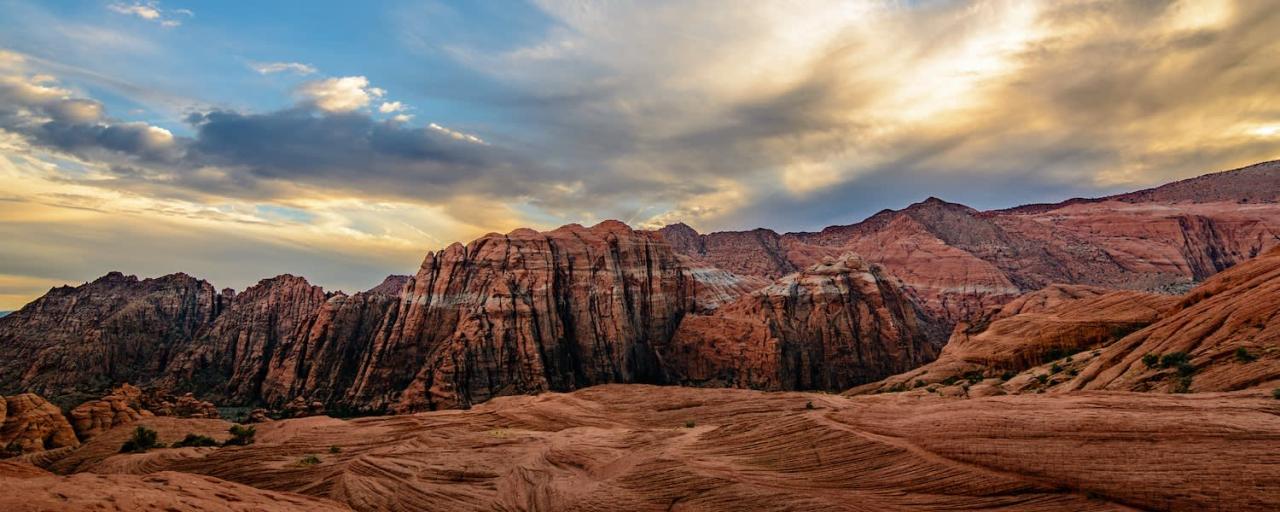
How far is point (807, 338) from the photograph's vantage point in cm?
9162

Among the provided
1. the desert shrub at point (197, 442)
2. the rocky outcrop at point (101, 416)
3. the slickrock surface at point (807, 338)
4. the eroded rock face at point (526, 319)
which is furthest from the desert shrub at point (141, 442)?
the slickrock surface at point (807, 338)

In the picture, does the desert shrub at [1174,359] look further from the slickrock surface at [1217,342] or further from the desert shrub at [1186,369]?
the desert shrub at [1186,369]

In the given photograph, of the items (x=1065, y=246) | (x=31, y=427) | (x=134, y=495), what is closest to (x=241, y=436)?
(x=31, y=427)

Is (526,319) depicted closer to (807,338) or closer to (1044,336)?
(807,338)

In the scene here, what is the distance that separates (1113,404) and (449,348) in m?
82.1

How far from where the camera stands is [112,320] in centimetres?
10806

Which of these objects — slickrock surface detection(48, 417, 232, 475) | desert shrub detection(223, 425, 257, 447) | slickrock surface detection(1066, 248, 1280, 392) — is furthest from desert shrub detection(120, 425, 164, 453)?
slickrock surface detection(1066, 248, 1280, 392)

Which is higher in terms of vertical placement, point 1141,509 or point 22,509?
point 22,509

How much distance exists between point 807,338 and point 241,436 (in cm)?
7791

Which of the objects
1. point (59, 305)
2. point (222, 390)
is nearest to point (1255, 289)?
point (222, 390)

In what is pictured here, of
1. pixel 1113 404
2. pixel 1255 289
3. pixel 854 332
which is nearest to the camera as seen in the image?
pixel 1113 404

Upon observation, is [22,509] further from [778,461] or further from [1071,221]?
[1071,221]

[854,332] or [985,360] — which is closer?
[985,360]

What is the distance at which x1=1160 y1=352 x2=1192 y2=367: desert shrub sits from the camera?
23.7 meters
